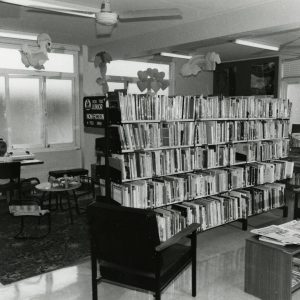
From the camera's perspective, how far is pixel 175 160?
4.84 meters

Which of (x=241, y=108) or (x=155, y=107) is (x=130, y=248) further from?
(x=241, y=108)

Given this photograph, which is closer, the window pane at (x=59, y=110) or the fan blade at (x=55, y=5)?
the fan blade at (x=55, y=5)

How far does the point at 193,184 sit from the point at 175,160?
1.37 ft

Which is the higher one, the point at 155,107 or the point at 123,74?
the point at 123,74

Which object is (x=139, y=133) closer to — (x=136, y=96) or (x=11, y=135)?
(x=136, y=96)

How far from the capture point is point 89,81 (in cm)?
852

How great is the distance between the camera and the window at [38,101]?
297 inches

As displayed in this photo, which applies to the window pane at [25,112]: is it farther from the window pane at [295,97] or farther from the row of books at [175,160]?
the window pane at [295,97]

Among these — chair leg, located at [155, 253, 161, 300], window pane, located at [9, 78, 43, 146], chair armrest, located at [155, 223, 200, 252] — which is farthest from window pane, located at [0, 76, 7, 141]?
chair leg, located at [155, 253, 161, 300]

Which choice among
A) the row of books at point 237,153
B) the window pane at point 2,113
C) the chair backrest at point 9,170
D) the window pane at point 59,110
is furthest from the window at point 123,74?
the row of books at point 237,153

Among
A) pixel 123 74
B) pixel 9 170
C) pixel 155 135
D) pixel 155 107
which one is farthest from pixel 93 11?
pixel 123 74

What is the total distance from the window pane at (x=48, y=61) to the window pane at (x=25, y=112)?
0.94 ft

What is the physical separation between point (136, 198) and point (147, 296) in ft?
3.84

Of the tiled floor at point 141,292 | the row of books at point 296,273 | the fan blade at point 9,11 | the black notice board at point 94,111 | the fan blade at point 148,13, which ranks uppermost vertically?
the fan blade at point 9,11
